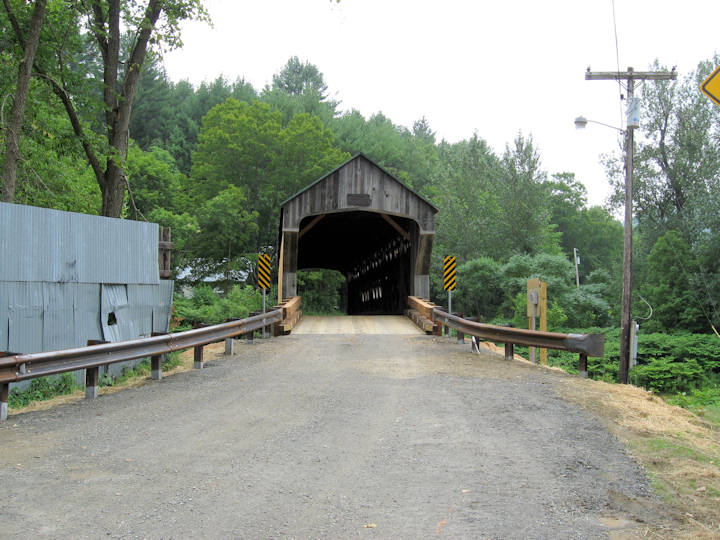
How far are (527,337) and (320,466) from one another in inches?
238

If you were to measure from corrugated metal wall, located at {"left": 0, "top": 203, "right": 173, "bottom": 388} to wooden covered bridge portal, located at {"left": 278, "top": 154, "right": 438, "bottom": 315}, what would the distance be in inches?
300

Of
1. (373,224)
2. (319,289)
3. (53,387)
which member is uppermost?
(373,224)

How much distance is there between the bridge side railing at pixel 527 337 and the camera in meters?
8.40

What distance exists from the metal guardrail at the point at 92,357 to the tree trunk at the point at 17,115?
15.8 ft

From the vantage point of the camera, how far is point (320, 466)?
13.9 ft

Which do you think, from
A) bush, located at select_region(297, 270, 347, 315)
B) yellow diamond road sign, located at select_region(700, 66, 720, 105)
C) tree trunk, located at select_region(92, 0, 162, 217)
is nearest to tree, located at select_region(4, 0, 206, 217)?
tree trunk, located at select_region(92, 0, 162, 217)

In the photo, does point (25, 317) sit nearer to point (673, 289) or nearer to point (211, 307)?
point (211, 307)

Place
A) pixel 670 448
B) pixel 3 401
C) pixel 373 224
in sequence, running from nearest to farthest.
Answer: pixel 670 448 → pixel 3 401 → pixel 373 224

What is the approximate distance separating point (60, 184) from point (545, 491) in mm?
16979

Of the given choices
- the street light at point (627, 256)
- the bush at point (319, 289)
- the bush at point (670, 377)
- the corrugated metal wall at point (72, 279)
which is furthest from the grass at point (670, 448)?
the bush at point (319, 289)

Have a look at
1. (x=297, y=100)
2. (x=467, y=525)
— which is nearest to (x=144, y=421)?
(x=467, y=525)

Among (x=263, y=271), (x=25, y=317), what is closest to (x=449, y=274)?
(x=263, y=271)

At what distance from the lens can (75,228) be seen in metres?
9.43

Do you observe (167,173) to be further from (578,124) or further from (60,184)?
(578,124)
